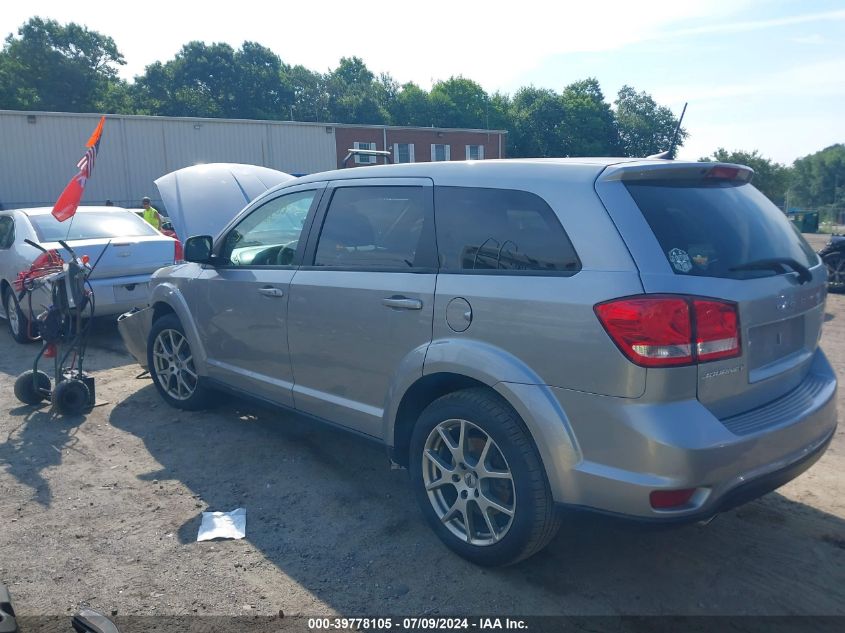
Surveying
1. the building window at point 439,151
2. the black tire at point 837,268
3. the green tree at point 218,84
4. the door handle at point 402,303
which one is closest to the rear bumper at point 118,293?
the door handle at point 402,303

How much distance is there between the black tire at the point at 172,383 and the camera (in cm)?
543

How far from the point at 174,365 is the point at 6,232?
501 cm

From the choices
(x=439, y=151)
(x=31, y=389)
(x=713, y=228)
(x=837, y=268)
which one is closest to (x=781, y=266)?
(x=713, y=228)

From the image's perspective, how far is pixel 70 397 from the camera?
5.59 metres

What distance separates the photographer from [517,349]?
299 centimetres

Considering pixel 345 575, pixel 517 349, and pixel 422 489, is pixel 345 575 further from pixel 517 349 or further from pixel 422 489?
pixel 517 349

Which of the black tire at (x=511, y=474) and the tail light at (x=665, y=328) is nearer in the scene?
the tail light at (x=665, y=328)

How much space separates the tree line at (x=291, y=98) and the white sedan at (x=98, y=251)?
153 ft

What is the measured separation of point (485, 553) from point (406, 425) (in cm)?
78

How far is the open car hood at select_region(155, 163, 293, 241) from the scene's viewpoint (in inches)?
319

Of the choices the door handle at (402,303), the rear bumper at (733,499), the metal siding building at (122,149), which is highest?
the metal siding building at (122,149)

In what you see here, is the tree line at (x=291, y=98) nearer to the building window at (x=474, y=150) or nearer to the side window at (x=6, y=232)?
the building window at (x=474, y=150)

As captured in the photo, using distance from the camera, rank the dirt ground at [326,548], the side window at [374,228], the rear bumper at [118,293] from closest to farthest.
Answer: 1. the dirt ground at [326,548]
2. the side window at [374,228]
3. the rear bumper at [118,293]

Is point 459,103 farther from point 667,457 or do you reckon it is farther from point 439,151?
point 667,457
